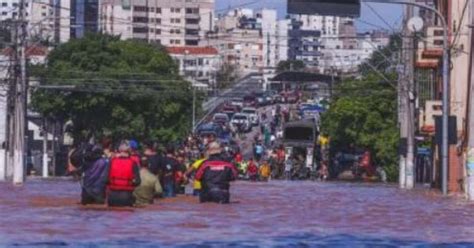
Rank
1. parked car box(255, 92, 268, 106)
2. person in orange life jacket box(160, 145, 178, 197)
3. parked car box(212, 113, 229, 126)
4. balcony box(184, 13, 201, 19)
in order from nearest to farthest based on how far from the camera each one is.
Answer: person in orange life jacket box(160, 145, 178, 197) < parked car box(212, 113, 229, 126) < parked car box(255, 92, 268, 106) < balcony box(184, 13, 201, 19)

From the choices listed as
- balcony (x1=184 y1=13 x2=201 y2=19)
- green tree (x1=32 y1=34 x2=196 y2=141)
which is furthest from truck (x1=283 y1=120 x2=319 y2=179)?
balcony (x1=184 y1=13 x2=201 y2=19)

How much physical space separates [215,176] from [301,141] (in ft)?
230

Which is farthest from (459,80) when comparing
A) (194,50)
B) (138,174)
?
(194,50)

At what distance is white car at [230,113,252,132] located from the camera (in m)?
129

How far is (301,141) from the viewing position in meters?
100

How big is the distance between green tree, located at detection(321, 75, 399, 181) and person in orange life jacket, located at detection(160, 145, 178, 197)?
54923 millimetres

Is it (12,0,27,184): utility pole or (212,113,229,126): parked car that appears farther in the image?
(212,113,229,126): parked car

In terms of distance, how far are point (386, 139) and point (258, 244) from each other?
238ft

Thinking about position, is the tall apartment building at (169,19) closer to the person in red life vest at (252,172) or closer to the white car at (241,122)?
the white car at (241,122)

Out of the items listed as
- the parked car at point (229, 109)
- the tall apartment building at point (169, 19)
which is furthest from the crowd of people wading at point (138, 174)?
the tall apartment building at point (169, 19)

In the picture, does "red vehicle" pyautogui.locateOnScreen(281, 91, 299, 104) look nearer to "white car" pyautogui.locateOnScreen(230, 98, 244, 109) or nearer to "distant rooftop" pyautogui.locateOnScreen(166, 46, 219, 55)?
"white car" pyautogui.locateOnScreen(230, 98, 244, 109)

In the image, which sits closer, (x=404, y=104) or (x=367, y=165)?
(x=404, y=104)

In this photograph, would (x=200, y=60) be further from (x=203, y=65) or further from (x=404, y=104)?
(x=404, y=104)

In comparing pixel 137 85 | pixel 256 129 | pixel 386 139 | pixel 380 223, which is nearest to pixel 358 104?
pixel 386 139
